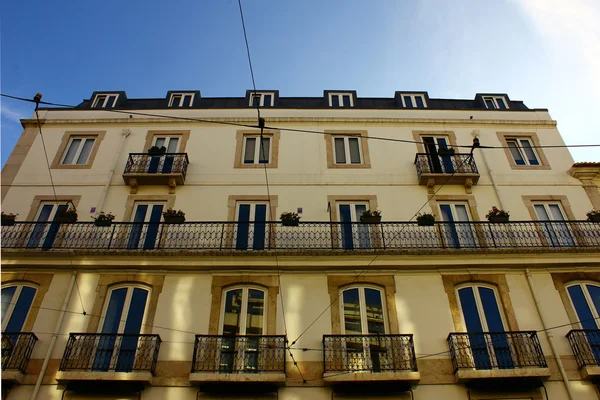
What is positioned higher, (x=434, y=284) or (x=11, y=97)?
(x=11, y=97)

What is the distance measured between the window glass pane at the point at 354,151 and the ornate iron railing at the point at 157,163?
21.0 feet

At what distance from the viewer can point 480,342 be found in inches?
497

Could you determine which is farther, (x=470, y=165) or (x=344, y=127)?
(x=344, y=127)

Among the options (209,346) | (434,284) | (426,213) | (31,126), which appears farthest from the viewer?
(31,126)

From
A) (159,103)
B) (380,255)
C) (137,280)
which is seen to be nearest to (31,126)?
(159,103)

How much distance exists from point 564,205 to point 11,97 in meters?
17.8

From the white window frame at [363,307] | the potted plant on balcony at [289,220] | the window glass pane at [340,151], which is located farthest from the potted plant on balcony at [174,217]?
the window glass pane at [340,151]

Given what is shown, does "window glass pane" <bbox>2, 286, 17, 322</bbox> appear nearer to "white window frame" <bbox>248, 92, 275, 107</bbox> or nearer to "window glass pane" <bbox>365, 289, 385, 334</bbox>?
"window glass pane" <bbox>365, 289, 385, 334</bbox>

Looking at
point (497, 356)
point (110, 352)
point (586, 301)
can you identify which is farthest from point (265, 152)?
point (586, 301)

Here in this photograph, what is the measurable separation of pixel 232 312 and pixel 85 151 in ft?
32.3

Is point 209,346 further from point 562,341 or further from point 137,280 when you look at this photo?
point 562,341

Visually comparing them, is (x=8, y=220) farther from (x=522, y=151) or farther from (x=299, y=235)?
(x=522, y=151)

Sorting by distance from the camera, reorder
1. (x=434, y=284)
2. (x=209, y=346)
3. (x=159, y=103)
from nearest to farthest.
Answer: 1. (x=209, y=346)
2. (x=434, y=284)
3. (x=159, y=103)

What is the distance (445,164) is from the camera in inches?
696
